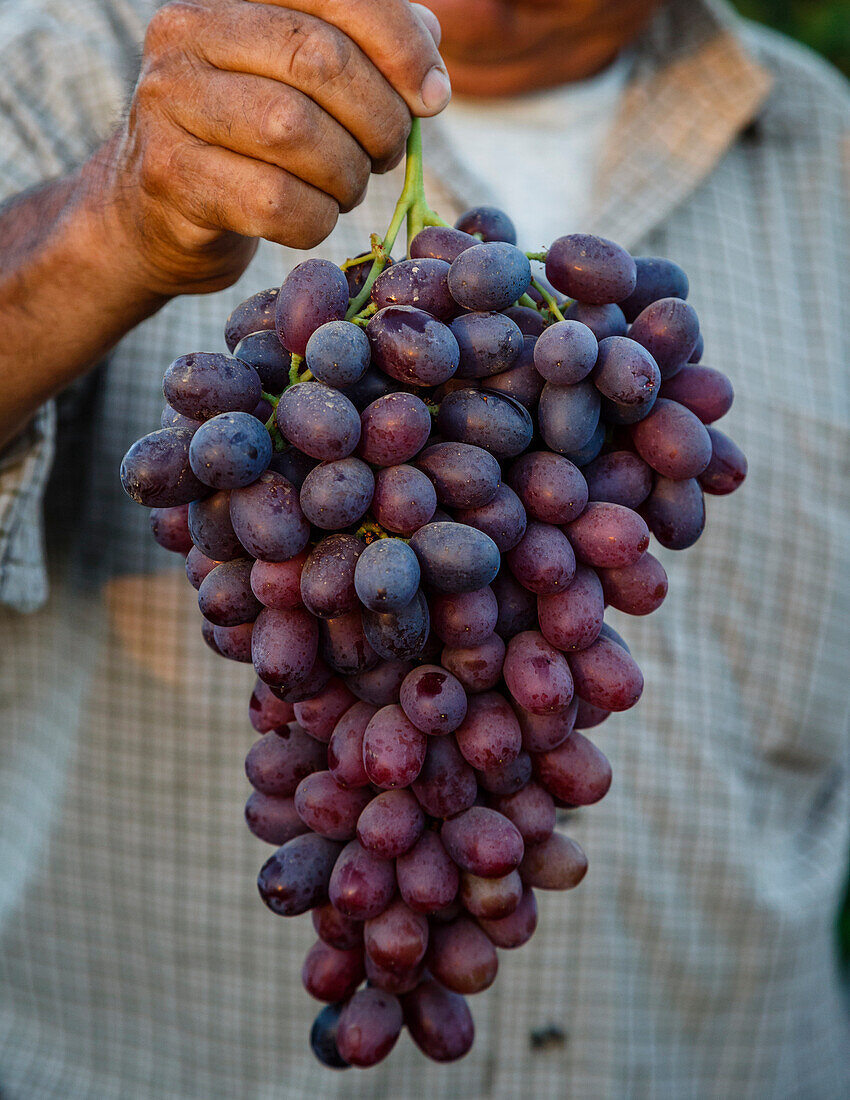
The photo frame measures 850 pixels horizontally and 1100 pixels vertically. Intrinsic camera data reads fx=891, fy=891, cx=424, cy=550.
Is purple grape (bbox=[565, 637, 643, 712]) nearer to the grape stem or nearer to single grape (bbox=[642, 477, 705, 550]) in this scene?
single grape (bbox=[642, 477, 705, 550])

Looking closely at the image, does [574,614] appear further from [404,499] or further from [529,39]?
[529,39]

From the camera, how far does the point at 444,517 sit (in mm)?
566

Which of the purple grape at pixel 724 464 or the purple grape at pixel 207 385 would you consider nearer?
the purple grape at pixel 207 385

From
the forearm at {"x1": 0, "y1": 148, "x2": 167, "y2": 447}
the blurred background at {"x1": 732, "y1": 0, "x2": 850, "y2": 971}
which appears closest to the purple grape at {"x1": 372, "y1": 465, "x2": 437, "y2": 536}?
the forearm at {"x1": 0, "y1": 148, "x2": 167, "y2": 447}

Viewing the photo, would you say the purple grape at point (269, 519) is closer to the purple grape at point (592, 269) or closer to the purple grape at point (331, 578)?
the purple grape at point (331, 578)

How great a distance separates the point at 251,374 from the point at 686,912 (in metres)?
1.15

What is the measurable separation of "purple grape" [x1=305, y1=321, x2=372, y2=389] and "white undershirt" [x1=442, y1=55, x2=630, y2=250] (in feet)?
3.15

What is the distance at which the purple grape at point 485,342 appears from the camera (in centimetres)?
56

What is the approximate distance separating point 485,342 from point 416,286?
58 mm

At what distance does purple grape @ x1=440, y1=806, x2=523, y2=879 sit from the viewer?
0.59 m

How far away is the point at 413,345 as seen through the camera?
1.76 ft

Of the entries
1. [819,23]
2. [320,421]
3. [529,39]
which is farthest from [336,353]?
[819,23]

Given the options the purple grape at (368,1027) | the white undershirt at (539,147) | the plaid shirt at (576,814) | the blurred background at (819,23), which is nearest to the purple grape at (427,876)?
the purple grape at (368,1027)

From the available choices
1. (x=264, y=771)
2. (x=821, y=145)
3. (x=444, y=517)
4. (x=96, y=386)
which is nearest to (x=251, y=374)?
(x=444, y=517)
